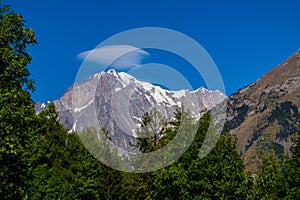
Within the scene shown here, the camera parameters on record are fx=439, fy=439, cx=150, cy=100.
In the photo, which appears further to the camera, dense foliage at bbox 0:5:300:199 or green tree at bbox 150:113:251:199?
green tree at bbox 150:113:251:199

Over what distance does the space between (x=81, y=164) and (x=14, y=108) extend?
34.0 metres

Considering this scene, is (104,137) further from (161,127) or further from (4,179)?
(4,179)

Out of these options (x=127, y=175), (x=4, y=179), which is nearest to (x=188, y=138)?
(x=4, y=179)

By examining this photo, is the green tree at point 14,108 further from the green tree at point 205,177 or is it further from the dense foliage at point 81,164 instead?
the green tree at point 205,177

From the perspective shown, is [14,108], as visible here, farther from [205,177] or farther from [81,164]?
[81,164]

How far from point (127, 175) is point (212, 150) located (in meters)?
29.8

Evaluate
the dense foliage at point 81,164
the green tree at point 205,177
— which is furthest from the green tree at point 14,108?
the green tree at point 205,177

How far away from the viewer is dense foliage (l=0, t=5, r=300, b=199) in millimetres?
24094

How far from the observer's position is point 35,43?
1129 inches

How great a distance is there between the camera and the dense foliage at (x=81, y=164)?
79.0ft

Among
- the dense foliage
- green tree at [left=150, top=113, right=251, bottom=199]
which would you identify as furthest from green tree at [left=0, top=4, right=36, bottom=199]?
green tree at [left=150, top=113, right=251, bottom=199]

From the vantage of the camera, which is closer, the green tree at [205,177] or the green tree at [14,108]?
the green tree at [14,108]

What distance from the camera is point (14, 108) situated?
22.8 metres

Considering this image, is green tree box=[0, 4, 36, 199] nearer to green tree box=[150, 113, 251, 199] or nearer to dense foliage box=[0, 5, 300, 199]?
dense foliage box=[0, 5, 300, 199]
